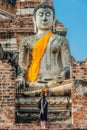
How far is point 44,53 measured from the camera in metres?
16.1

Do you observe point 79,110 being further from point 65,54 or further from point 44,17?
point 44,17

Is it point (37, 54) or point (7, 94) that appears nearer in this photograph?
point (7, 94)

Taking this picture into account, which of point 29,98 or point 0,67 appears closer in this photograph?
point 0,67

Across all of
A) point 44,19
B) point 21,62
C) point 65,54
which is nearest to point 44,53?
point 65,54

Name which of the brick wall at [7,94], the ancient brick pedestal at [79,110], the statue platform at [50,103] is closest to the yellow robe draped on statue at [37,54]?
the statue platform at [50,103]

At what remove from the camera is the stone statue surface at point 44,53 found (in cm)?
1547

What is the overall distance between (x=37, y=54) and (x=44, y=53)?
0.22 meters

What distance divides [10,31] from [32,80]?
13.9 ft

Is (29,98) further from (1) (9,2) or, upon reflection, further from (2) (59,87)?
(1) (9,2)

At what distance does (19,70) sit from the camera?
50.0 feet

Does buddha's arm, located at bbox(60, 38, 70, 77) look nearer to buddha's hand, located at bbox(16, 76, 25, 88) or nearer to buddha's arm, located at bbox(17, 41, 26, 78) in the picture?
buddha's arm, located at bbox(17, 41, 26, 78)

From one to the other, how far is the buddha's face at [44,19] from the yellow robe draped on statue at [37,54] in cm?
28

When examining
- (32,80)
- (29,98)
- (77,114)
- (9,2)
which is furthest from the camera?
(9,2)

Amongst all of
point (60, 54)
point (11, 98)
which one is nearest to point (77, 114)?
point (11, 98)
